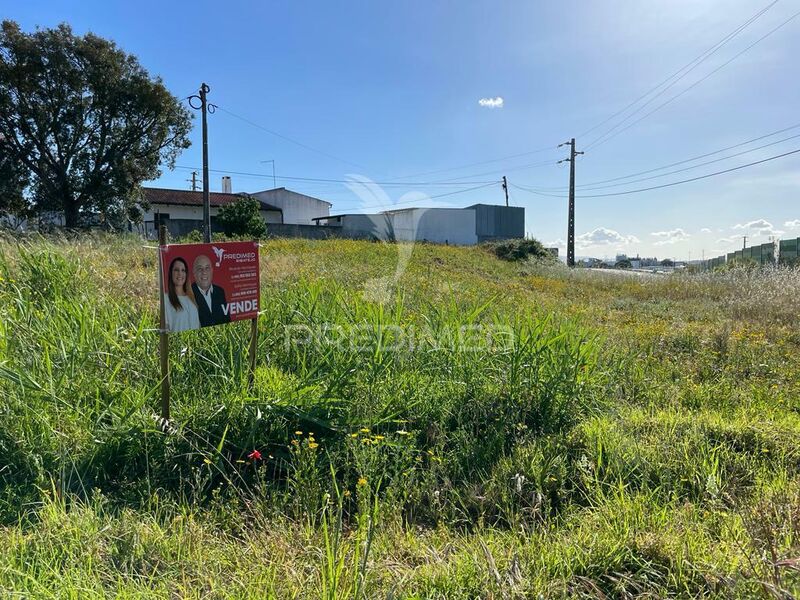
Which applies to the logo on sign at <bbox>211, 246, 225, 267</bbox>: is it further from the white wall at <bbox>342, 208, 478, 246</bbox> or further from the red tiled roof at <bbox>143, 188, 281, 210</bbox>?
the red tiled roof at <bbox>143, 188, 281, 210</bbox>

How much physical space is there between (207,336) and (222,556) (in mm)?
1950

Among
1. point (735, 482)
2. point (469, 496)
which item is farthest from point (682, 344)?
point (469, 496)

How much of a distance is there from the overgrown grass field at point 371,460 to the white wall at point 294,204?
38449 mm

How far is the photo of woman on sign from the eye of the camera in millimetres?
2574

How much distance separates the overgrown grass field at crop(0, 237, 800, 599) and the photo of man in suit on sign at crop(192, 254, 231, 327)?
0.41 meters

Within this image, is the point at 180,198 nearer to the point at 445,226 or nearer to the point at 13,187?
the point at 13,187

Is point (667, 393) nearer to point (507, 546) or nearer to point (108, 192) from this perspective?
point (507, 546)

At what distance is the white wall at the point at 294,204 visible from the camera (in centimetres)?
4128

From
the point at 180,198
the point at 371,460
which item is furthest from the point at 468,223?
the point at 371,460

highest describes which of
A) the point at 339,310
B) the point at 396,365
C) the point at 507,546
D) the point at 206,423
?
the point at 339,310

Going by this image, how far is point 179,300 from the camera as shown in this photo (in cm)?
261

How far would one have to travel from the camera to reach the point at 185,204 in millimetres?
36094

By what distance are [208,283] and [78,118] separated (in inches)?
938

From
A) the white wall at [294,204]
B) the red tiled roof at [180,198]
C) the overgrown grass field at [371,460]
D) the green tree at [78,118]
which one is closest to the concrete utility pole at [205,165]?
the green tree at [78,118]
